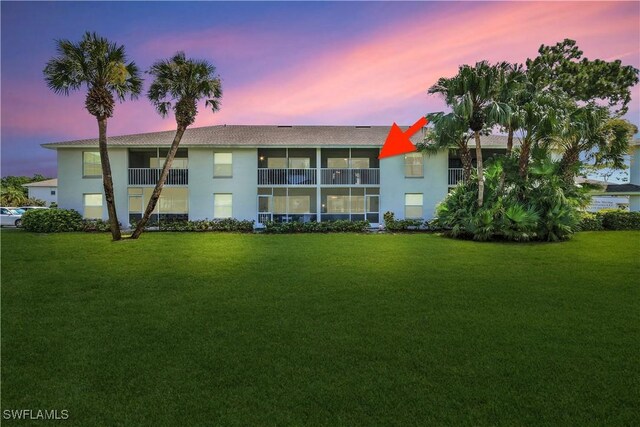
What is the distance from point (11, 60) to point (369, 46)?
15692 millimetres

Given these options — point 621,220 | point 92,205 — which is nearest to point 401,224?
point 621,220

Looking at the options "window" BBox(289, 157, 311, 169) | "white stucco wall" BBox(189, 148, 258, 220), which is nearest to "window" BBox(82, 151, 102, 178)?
"white stucco wall" BBox(189, 148, 258, 220)

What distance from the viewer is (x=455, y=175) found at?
23.5 metres

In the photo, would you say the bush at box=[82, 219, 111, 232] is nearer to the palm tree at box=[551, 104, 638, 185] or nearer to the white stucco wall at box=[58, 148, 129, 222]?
the white stucco wall at box=[58, 148, 129, 222]

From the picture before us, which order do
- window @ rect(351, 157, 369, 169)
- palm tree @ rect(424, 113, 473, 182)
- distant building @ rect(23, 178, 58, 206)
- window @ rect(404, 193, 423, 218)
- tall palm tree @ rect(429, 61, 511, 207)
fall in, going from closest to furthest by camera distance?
tall palm tree @ rect(429, 61, 511, 207) → palm tree @ rect(424, 113, 473, 182) → window @ rect(404, 193, 423, 218) → window @ rect(351, 157, 369, 169) → distant building @ rect(23, 178, 58, 206)

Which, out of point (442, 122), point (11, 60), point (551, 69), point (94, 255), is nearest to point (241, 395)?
point (94, 255)

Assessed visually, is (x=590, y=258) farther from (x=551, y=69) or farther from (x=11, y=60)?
(x=11, y=60)

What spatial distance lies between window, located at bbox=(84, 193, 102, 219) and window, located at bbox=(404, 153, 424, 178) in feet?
65.0

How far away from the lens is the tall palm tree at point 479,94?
15.5 metres

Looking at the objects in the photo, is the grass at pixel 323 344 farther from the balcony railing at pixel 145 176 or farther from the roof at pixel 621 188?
the roof at pixel 621 188

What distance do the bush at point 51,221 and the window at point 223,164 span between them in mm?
8335

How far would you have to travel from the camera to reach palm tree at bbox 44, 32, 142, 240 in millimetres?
14953

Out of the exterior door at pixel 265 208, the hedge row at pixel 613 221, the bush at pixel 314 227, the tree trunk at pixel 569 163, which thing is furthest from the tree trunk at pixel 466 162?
the exterior door at pixel 265 208

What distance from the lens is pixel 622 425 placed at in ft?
10.4
